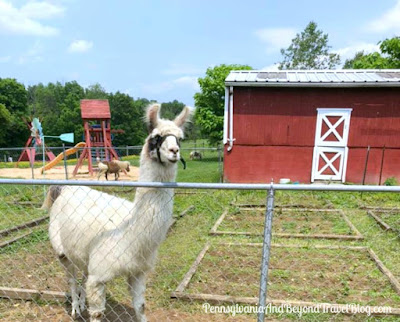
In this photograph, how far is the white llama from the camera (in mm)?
2297

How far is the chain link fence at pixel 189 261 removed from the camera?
2523 millimetres

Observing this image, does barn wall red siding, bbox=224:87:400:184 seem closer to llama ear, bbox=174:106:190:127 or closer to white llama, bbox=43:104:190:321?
white llama, bbox=43:104:190:321

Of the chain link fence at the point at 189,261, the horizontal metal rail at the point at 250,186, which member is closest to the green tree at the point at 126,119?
the chain link fence at the point at 189,261

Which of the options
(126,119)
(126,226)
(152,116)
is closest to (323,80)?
(152,116)

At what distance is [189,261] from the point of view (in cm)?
486

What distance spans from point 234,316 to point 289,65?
123 ft

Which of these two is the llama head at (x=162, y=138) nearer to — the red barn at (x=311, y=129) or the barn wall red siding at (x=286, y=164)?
the red barn at (x=311, y=129)

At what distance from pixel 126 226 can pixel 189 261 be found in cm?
254

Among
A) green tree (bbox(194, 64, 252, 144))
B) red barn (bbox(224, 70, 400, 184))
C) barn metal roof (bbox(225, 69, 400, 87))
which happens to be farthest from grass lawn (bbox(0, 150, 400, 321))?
green tree (bbox(194, 64, 252, 144))

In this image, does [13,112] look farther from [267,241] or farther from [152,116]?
[267,241]

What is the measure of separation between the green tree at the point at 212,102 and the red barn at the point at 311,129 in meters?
19.1

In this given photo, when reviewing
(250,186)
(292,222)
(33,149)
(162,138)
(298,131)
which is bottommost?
(292,222)

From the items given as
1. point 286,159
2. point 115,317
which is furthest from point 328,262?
point 286,159

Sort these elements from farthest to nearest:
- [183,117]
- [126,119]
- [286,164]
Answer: [126,119] → [286,164] → [183,117]
